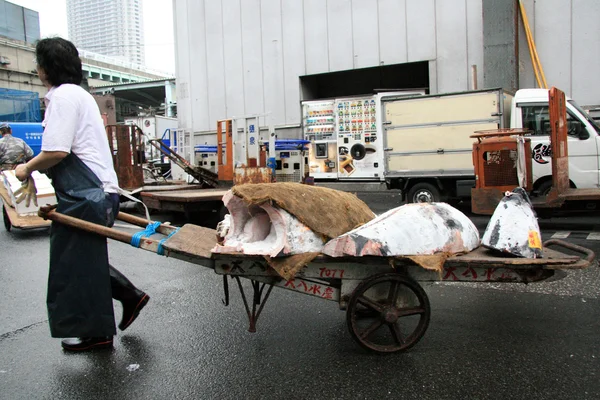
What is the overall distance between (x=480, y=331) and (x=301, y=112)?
43.2 ft

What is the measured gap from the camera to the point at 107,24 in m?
37.4

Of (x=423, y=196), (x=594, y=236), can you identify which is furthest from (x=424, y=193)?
(x=594, y=236)

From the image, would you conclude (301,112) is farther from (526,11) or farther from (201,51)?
(526,11)

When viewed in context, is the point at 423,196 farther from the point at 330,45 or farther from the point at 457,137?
the point at 330,45

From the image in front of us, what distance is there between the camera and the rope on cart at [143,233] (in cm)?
340

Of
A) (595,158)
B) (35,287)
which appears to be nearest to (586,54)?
(595,158)

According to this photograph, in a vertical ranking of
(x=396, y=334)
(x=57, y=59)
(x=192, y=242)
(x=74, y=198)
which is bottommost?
(x=396, y=334)

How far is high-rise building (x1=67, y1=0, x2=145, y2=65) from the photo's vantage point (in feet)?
119

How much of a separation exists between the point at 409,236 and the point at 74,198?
7.66ft

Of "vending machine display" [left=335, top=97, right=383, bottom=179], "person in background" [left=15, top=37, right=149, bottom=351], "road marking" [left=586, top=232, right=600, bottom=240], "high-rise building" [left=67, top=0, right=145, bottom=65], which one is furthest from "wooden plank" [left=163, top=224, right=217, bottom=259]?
"high-rise building" [left=67, top=0, right=145, bottom=65]

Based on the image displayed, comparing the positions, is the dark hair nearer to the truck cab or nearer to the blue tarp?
the truck cab

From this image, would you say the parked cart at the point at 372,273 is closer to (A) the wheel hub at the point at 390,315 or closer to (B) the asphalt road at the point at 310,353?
(A) the wheel hub at the point at 390,315

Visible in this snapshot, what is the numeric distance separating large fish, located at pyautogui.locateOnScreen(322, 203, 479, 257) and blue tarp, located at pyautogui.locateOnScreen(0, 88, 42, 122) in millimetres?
34428

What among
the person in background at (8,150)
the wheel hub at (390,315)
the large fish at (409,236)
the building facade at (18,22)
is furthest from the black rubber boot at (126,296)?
the building facade at (18,22)
